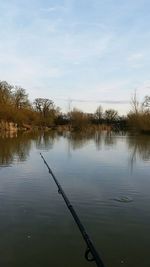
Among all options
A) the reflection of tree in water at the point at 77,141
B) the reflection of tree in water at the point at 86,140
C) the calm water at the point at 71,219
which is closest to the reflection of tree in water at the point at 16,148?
the reflection of tree in water at the point at 77,141

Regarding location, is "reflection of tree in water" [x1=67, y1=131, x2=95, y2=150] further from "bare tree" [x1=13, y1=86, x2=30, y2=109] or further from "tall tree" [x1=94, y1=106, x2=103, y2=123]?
"tall tree" [x1=94, y1=106, x2=103, y2=123]

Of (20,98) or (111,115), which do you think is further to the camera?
(111,115)

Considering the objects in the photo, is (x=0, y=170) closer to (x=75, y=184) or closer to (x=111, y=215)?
(x=75, y=184)

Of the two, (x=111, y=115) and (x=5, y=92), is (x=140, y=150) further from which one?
(x=111, y=115)

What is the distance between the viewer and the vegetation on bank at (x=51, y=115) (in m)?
64.8

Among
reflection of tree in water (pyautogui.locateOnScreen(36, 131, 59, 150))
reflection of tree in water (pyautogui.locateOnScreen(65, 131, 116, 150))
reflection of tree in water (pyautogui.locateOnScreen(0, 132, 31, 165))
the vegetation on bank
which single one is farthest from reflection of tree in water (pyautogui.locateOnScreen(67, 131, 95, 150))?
the vegetation on bank

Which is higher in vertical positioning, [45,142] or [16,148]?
[16,148]

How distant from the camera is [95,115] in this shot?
104500 mm

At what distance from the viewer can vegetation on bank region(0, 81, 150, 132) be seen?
64750mm

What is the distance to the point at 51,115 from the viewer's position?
90.5m

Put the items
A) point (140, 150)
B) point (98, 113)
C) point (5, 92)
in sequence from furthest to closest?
1. point (98, 113)
2. point (5, 92)
3. point (140, 150)

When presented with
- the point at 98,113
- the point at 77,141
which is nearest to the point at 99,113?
the point at 98,113

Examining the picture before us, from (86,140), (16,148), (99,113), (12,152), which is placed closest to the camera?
(12,152)

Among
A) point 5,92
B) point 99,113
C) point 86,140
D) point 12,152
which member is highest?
point 5,92
